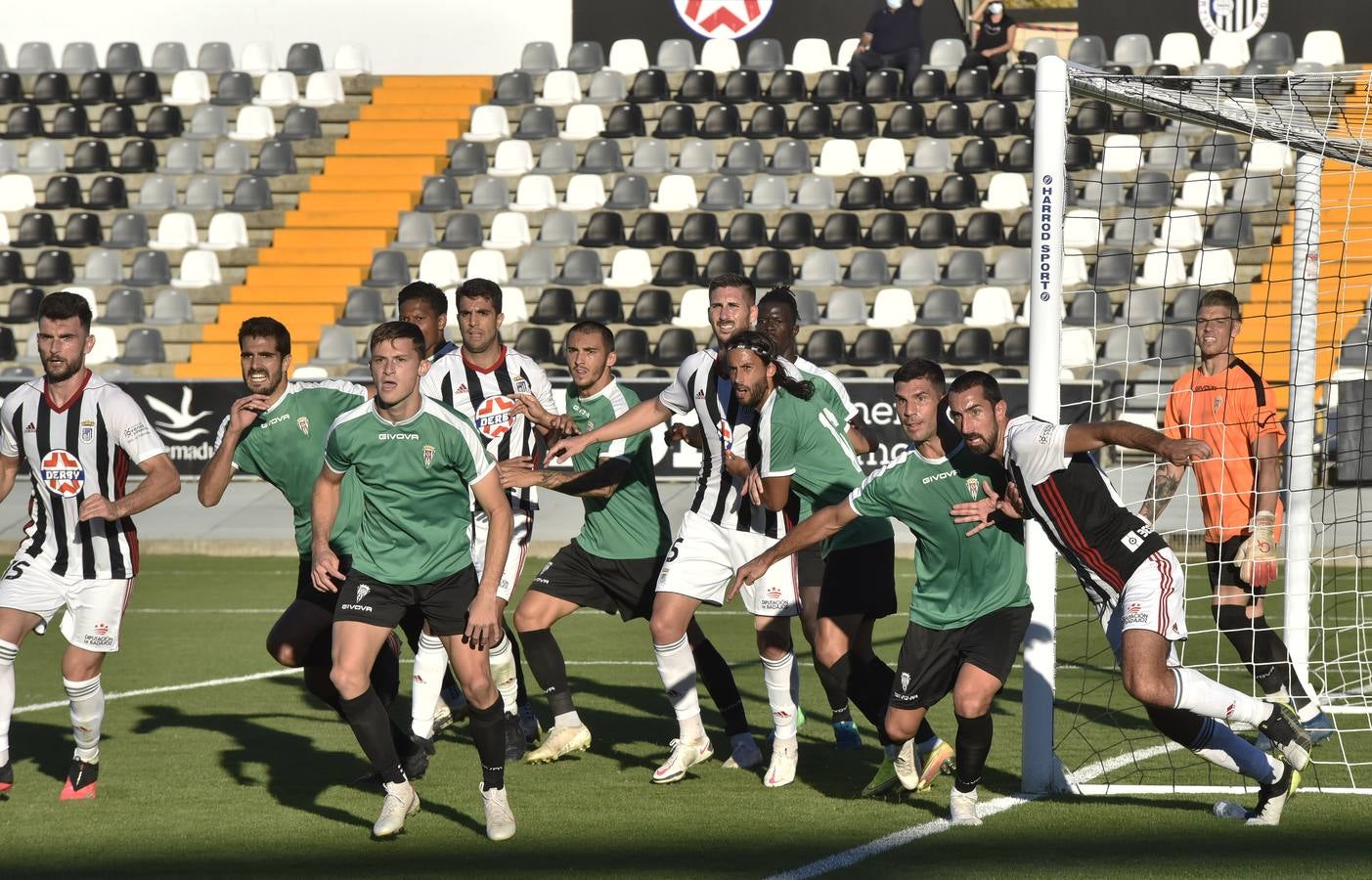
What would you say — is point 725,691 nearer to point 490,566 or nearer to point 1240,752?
point 490,566

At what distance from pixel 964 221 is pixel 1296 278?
45.6ft

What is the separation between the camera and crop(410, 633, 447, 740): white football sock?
304 inches

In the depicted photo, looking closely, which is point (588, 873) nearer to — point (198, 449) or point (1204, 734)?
point (1204, 734)

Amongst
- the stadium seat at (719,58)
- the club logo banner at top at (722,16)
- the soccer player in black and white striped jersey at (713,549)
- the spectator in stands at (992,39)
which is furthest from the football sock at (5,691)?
the club logo banner at top at (722,16)

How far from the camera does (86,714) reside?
7.36 m

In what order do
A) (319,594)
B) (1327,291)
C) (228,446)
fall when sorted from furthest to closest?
(1327,291), (319,594), (228,446)

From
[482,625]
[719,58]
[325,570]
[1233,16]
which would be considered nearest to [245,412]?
[325,570]

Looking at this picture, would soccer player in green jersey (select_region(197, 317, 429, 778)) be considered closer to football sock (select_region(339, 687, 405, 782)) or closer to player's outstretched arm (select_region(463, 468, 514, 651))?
football sock (select_region(339, 687, 405, 782))

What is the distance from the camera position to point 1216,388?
8.62 meters

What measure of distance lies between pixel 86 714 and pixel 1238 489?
558 centimetres

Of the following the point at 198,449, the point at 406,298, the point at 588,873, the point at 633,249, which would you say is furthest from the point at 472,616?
the point at 633,249

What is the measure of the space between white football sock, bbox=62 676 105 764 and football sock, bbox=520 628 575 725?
196 cm

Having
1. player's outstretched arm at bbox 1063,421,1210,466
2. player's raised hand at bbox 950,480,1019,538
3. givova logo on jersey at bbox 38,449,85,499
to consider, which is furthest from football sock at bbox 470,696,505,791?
player's outstretched arm at bbox 1063,421,1210,466

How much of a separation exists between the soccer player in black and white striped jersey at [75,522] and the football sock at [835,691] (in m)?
2.99
